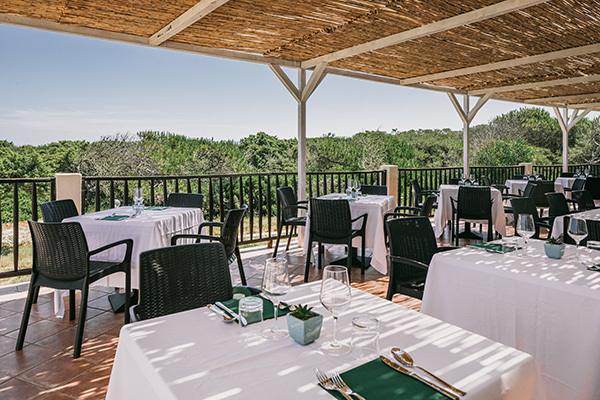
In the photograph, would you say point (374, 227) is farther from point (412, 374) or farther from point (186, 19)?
point (412, 374)

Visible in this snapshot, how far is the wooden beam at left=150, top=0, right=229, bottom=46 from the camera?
3.62m

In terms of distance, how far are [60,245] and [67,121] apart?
56.8 ft

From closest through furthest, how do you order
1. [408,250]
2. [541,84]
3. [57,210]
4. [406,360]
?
[406,360] < [408,250] < [57,210] < [541,84]

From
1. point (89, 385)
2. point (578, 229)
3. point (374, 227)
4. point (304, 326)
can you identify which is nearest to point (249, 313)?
point (304, 326)

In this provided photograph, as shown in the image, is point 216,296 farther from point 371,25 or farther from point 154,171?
point 154,171

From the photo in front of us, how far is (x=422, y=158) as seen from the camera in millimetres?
19547

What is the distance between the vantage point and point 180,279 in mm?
1905

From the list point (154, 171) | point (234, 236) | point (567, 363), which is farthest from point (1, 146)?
point (567, 363)

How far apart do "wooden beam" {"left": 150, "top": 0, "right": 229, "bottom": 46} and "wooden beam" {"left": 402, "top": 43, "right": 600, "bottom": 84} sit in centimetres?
451

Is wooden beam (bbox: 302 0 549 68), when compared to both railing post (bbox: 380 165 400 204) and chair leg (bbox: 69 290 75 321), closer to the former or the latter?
railing post (bbox: 380 165 400 204)

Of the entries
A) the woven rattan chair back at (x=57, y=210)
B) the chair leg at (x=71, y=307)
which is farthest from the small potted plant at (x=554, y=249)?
the woven rattan chair back at (x=57, y=210)

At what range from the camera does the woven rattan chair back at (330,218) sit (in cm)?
431

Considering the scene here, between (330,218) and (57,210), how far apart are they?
2.50 meters

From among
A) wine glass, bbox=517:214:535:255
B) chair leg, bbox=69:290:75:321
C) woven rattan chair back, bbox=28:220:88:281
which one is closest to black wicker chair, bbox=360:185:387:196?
wine glass, bbox=517:214:535:255
